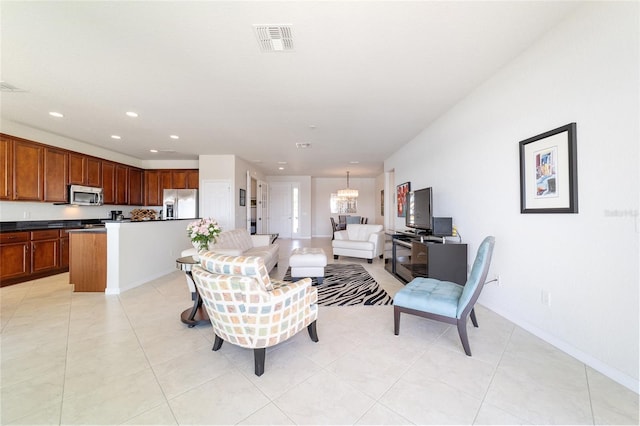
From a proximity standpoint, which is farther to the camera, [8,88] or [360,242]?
[360,242]

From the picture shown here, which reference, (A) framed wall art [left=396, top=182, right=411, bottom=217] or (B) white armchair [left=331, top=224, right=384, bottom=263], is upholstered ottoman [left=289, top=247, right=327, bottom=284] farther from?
(A) framed wall art [left=396, top=182, right=411, bottom=217]

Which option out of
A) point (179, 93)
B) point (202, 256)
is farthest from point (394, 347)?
point (179, 93)

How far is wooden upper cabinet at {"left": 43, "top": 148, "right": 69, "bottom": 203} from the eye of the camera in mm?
4438

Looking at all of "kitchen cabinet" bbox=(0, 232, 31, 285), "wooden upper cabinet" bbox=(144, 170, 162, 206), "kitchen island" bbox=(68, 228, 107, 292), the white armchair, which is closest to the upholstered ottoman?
the white armchair

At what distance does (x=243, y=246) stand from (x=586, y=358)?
4.22 metres

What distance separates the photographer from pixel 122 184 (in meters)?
6.07

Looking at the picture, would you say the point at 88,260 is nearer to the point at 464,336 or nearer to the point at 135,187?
the point at 135,187

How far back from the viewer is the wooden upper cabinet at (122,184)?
5953 millimetres

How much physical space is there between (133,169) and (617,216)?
849 cm

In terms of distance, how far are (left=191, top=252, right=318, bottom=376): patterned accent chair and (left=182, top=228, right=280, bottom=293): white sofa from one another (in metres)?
1.64

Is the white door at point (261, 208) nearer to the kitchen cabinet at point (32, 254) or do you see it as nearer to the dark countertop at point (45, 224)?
the dark countertop at point (45, 224)

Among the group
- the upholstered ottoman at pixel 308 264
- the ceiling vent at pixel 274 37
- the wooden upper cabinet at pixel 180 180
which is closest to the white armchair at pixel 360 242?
the upholstered ottoman at pixel 308 264

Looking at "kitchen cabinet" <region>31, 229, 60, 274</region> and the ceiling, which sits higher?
the ceiling

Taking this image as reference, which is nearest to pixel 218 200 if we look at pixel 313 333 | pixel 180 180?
pixel 180 180
